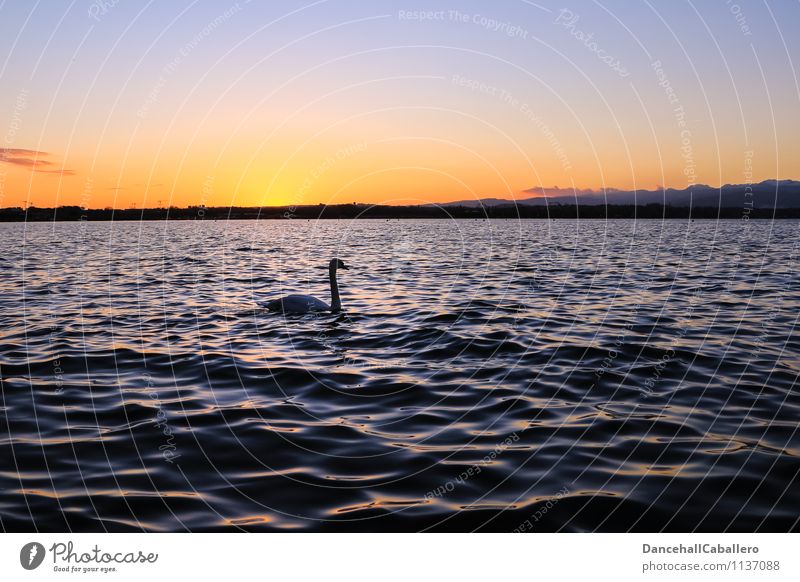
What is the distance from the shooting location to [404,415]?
10500 mm
